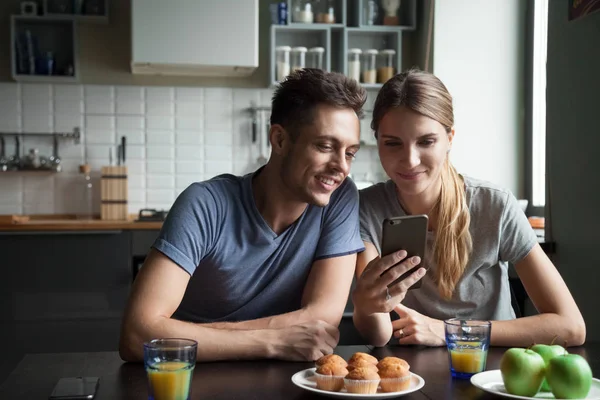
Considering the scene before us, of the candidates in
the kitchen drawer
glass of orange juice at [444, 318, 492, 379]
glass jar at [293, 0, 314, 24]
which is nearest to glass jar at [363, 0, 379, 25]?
glass jar at [293, 0, 314, 24]

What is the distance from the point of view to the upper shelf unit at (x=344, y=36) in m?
4.28

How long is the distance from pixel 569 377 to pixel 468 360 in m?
0.22

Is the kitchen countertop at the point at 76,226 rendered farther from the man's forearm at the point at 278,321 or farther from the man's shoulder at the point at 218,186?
the man's forearm at the point at 278,321

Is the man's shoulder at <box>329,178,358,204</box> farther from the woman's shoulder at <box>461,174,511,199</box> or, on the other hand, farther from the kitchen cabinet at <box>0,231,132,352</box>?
the kitchen cabinet at <box>0,231,132,352</box>

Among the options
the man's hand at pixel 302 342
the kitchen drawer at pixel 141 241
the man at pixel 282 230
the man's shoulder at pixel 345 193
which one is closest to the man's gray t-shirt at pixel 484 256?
the man's shoulder at pixel 345 193

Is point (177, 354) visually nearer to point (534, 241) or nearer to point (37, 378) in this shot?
point (37, 378)

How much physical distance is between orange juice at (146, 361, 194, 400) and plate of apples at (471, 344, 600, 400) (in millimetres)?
516

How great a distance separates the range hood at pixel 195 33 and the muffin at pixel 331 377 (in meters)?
3.06

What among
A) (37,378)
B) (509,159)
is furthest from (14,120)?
(37,378)

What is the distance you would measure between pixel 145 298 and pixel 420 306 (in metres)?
0.81

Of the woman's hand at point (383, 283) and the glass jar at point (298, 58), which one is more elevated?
the glass jar at point (298, 58)

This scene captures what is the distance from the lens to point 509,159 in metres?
4.25

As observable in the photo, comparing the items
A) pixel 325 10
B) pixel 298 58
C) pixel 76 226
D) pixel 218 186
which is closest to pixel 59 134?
pixel 76 226

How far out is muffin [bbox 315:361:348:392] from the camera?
124 cm
